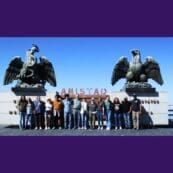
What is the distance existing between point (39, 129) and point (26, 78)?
312 centimetres

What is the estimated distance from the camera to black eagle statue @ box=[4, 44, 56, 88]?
21.0m

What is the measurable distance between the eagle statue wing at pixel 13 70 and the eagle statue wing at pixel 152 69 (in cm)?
588

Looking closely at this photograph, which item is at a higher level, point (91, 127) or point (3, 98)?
point (3, 98)

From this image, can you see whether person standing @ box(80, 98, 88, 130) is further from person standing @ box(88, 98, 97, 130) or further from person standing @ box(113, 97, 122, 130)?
person standing @ box(113, 97, 122, 130)

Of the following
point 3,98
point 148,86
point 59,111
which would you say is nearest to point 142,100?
point 148,86

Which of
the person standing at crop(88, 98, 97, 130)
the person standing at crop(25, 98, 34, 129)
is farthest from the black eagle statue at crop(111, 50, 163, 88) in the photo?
the person standing at crop(25, 98, 34, 129)

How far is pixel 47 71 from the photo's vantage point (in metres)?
21.8

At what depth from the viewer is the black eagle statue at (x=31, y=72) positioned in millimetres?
21000

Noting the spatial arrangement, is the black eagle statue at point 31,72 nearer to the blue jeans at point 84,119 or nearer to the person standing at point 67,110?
the person standing at point 67,110

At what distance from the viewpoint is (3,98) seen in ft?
69.6

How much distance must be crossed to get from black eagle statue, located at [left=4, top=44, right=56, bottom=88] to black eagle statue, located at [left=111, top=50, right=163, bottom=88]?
10.2 ft

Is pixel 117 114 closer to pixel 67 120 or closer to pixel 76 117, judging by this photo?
pixel 76 117

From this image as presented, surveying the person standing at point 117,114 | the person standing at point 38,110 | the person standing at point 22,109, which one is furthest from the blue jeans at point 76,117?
the person standing at point 22,109

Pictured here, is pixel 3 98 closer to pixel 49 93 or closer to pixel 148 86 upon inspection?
pixel 49 93
